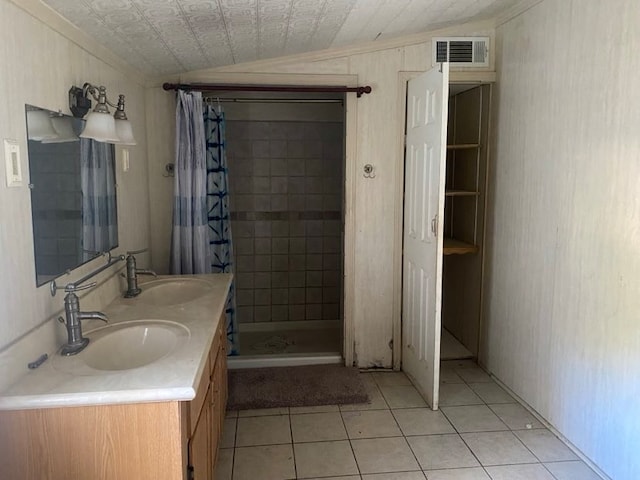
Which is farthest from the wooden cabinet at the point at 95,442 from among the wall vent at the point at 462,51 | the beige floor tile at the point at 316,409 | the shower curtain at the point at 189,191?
the wall vent at the point at 462,51

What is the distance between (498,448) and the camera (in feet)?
8.12

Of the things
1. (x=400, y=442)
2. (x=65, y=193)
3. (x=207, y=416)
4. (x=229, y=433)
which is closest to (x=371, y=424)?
Result: (x=400, y=442)

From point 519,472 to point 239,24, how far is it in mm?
2423

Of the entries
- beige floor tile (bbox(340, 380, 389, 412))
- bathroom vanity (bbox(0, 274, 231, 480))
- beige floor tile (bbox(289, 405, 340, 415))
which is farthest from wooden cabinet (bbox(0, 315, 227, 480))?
beige floor tile (bbox(340, 380, 389, 412))

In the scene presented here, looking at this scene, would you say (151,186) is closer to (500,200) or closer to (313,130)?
(313,130)

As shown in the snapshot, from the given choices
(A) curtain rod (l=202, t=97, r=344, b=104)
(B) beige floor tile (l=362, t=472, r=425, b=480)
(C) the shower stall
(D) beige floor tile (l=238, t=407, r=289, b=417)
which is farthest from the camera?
(C) the shower stall

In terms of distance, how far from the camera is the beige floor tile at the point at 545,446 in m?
2.40

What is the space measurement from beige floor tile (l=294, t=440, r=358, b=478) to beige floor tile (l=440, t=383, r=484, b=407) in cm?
79

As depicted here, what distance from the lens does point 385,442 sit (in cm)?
252

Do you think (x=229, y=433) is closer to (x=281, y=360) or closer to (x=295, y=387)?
(x=295, y=387)

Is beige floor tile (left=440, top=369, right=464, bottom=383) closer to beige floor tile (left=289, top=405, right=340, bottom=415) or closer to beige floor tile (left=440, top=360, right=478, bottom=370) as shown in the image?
beige floor tile (left=440, top=360, right=478, bottom=370)

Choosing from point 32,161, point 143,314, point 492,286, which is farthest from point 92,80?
point 492,286

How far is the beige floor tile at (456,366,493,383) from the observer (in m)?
3.26

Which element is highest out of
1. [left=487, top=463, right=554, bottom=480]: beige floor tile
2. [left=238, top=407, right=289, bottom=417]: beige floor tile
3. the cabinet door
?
the cabinet door
